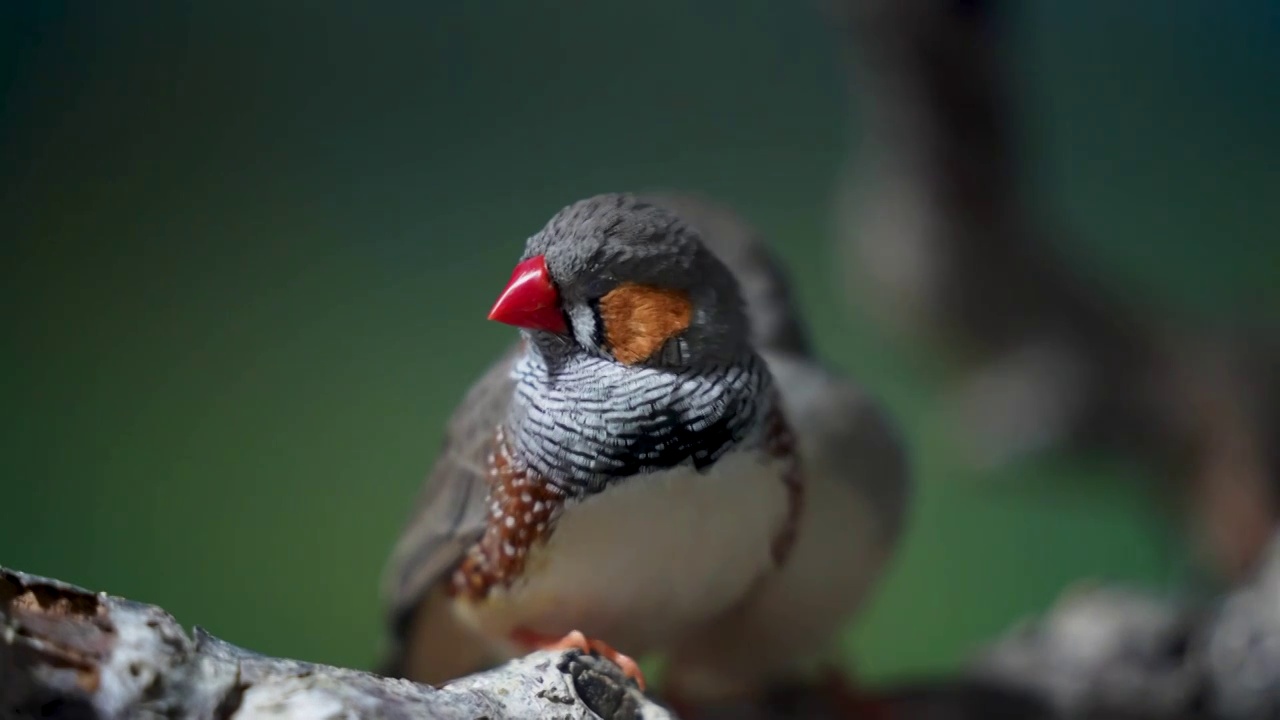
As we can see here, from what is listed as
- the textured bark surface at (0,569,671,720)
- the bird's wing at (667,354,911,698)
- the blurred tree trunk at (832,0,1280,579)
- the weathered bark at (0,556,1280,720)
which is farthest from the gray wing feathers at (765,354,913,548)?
the blurred tree trunk at (832,0,1280,579)

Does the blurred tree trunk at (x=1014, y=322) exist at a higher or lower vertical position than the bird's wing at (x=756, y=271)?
higher

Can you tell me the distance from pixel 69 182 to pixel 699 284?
1.67 metres

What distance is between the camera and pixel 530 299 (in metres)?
→ 1.21

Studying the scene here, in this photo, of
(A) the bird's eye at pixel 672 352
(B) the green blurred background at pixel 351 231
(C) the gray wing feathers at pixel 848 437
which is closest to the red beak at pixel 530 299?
(A) the bird's eye at pixel 672 352

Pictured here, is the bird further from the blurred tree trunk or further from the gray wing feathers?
the blurred tree trunk

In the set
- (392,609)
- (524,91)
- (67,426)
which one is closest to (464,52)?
(524,91)

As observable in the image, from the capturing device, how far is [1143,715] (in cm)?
200

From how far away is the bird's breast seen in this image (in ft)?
4.24

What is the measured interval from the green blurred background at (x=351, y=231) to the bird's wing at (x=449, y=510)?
171mm

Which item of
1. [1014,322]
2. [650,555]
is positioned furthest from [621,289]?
[1014,322]

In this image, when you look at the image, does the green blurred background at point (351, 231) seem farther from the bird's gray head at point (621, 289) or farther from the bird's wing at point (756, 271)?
the bird's gray head at point (621, 289)

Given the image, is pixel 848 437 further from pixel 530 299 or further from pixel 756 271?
pixel 530 299

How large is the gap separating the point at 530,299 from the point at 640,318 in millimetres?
131

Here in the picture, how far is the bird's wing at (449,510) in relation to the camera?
1415mm
